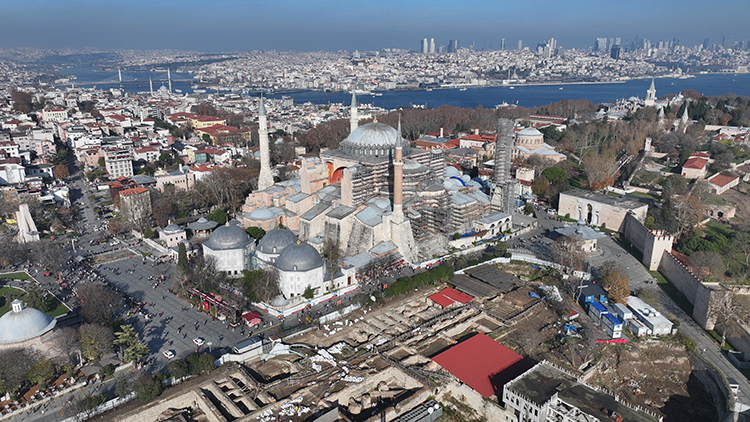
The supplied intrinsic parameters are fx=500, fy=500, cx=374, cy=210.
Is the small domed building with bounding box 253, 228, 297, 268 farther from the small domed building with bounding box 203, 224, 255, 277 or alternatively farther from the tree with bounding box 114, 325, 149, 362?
the tree with bounding box 114, 325, 149, 362

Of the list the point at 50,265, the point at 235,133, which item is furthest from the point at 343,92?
the point at 50,265

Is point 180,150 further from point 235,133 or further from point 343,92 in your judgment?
point 343,92

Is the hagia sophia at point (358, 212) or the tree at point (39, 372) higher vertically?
the hagia sophia at point (358, 212)

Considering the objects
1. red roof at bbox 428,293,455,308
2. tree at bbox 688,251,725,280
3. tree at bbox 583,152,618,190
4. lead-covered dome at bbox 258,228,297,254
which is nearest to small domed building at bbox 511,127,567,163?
tree at bbox 583,152,618,190

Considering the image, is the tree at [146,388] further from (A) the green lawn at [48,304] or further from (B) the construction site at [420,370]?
(A) the green lawn at [48,304]

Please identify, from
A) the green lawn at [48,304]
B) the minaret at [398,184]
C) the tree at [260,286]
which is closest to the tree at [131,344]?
the green lawn at [48,304]
